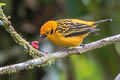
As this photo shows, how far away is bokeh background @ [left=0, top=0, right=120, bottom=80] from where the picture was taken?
17.4 ft

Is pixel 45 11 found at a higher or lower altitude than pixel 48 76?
higher

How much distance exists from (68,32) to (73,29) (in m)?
0.08

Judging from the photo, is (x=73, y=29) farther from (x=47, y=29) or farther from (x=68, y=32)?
(x=47, y=29)

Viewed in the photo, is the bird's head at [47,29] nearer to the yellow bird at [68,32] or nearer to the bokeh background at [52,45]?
the yellow bird at [68,32]

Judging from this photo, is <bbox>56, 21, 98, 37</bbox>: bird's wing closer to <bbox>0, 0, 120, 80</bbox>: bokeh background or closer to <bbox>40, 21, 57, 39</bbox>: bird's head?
<bbox>40, 21, 57, 39</bbox>: bird's head

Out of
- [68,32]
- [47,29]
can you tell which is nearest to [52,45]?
[68,32]

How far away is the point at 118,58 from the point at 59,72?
1.00 metres

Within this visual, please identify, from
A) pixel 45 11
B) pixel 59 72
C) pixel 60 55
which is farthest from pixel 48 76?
pixel 60 55

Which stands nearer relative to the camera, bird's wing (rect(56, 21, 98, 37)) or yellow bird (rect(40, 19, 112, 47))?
yellow bird (rect(40, 19, 112, 47))

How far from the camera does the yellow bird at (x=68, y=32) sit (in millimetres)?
4355

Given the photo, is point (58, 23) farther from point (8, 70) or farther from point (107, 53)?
point (8, 70)

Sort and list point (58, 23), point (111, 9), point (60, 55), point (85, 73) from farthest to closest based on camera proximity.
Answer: point (85, 73) < point (111, 9) < point (58, 23) < point (60, 55)

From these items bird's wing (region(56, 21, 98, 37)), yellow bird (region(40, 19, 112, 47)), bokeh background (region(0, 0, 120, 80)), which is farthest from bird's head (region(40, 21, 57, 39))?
bokeh background (region(0, 0, 120, 80))

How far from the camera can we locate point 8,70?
285cm
